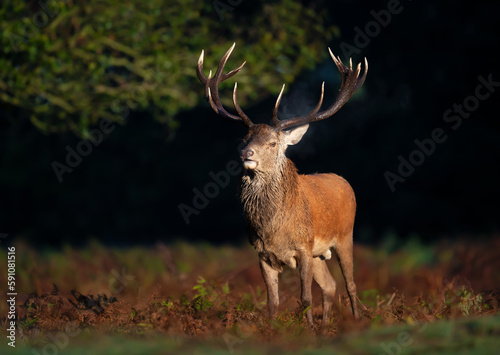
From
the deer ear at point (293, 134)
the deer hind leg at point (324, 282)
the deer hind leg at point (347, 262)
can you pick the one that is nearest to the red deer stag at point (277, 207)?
the deer ear at point (293, 134)

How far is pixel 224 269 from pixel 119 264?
2340 mm

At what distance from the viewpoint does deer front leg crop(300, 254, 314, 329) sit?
21.5 feet

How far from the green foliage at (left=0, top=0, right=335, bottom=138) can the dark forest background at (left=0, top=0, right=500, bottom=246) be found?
3 cm

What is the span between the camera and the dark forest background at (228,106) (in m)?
11.9

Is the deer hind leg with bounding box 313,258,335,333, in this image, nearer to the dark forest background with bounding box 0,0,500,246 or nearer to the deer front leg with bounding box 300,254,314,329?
the deer front leg with bounding box 300,254,314,329

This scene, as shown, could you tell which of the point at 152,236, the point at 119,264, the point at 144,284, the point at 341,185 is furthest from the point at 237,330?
the point at 152,236

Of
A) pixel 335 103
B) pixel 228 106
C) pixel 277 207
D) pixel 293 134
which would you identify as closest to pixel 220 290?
pixel 277 207

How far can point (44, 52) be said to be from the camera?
10.9 metres

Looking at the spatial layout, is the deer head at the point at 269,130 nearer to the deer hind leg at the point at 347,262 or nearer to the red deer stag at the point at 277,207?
the red deer stag at the point at 277,207

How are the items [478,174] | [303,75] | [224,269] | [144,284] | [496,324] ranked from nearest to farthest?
[496,324], [144,284], [224,269], [478,174], [303,75]

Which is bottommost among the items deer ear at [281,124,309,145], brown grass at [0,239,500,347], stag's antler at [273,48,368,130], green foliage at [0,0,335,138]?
brown grass at [0,239,500,347]

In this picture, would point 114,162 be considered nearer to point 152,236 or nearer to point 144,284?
point 152,236

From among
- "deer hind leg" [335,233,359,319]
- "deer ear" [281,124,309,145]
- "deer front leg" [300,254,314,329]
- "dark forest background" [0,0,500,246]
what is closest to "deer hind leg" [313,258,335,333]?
"deer hind leg" [335,233,359,319]

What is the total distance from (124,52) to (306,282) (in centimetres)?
684
